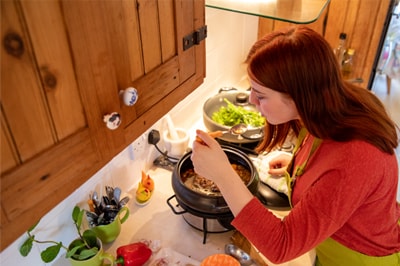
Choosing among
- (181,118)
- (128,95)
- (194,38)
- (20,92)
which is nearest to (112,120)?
(128,95)

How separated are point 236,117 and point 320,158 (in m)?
0.68

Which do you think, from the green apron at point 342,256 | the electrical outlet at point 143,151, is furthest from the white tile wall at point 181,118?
the green apron at point 342,256

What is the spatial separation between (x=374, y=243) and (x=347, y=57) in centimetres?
118

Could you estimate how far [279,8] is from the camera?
3.88 feet

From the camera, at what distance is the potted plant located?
86 cm

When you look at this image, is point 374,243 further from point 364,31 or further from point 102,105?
point 364,31

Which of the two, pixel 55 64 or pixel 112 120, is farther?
pixel 112 120

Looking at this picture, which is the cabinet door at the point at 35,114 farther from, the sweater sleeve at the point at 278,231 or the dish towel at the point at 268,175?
the dish towel at the point at 268,175

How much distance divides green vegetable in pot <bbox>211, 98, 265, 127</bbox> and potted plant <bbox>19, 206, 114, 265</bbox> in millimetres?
729

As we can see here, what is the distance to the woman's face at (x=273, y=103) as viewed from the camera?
2.64 ft

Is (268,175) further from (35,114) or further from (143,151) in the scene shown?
(35,114)

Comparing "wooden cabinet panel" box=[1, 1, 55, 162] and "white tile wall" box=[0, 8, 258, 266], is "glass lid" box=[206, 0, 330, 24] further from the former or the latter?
"wooden cabinet panel" box=[1, 1, 55, 162]

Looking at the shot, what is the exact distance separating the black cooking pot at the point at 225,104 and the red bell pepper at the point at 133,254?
0.56 metres

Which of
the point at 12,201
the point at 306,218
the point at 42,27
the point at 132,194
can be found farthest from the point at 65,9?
the point at 132,194
